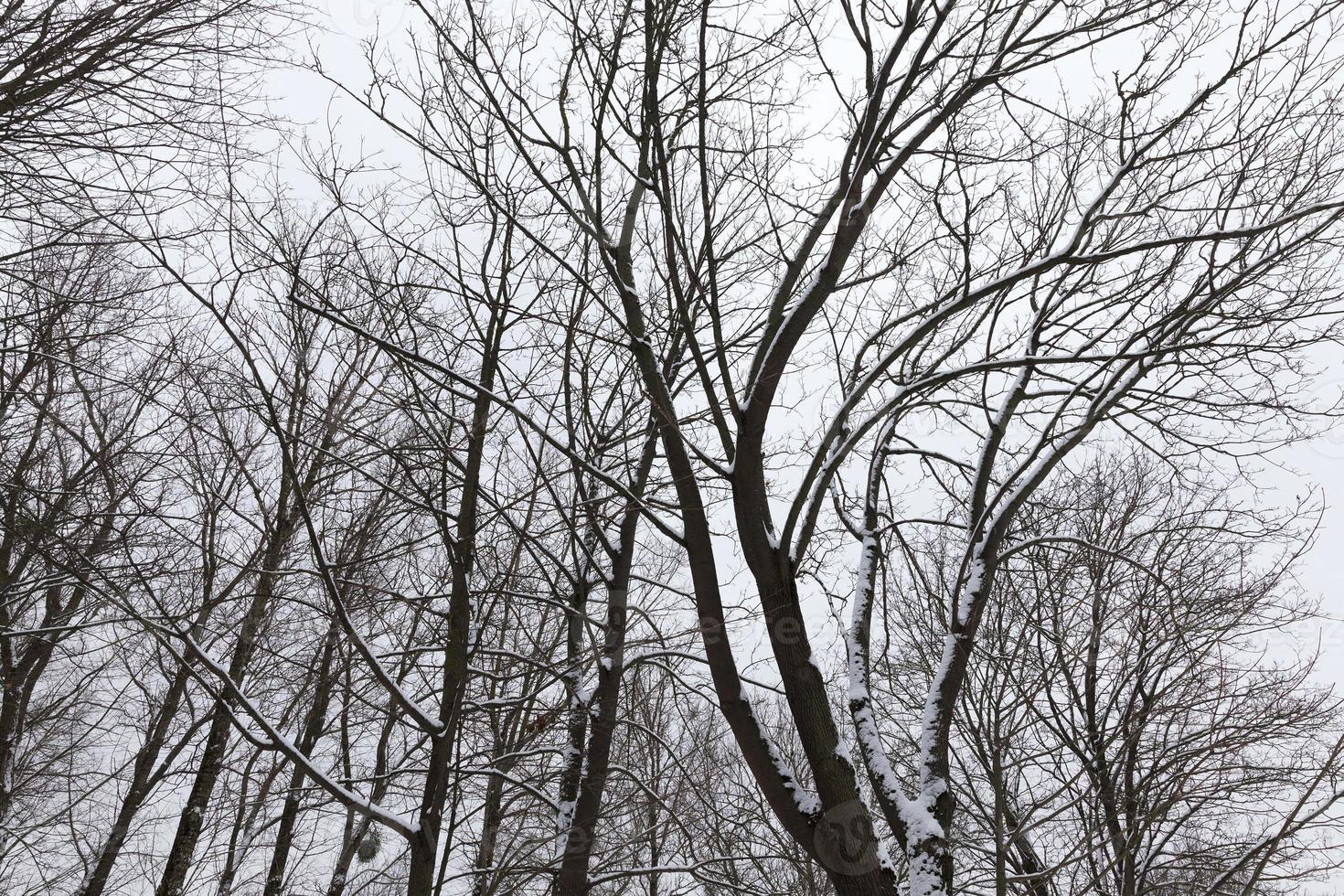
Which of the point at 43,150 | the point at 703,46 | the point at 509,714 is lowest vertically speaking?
the point at 509,714

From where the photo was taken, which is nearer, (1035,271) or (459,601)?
(459,601)

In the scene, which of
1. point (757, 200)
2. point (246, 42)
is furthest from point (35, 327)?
point (757, 200)

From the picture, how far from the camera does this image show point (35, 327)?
5.35m

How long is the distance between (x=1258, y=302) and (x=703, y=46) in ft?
13.2

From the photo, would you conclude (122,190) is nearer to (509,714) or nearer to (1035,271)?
(509,714)

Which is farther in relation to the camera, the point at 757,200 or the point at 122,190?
the point at 757,200

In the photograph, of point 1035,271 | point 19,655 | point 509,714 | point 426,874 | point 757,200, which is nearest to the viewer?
point 426,874

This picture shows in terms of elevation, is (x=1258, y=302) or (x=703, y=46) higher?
(x=1258, y=302)

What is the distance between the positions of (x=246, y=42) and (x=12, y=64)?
1.02 metres

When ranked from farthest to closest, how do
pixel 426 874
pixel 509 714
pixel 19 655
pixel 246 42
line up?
pixel 19 655 < pixel 509 714 < pixel 246 42 < pixel 426 874

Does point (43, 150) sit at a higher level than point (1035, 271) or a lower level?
higher

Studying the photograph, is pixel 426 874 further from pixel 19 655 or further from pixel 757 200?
pixel 19 655

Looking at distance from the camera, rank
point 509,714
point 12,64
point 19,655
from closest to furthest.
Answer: point 12,64
point 509,714
point 19,655

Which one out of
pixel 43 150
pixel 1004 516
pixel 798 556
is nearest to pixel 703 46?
pixel 798 556
